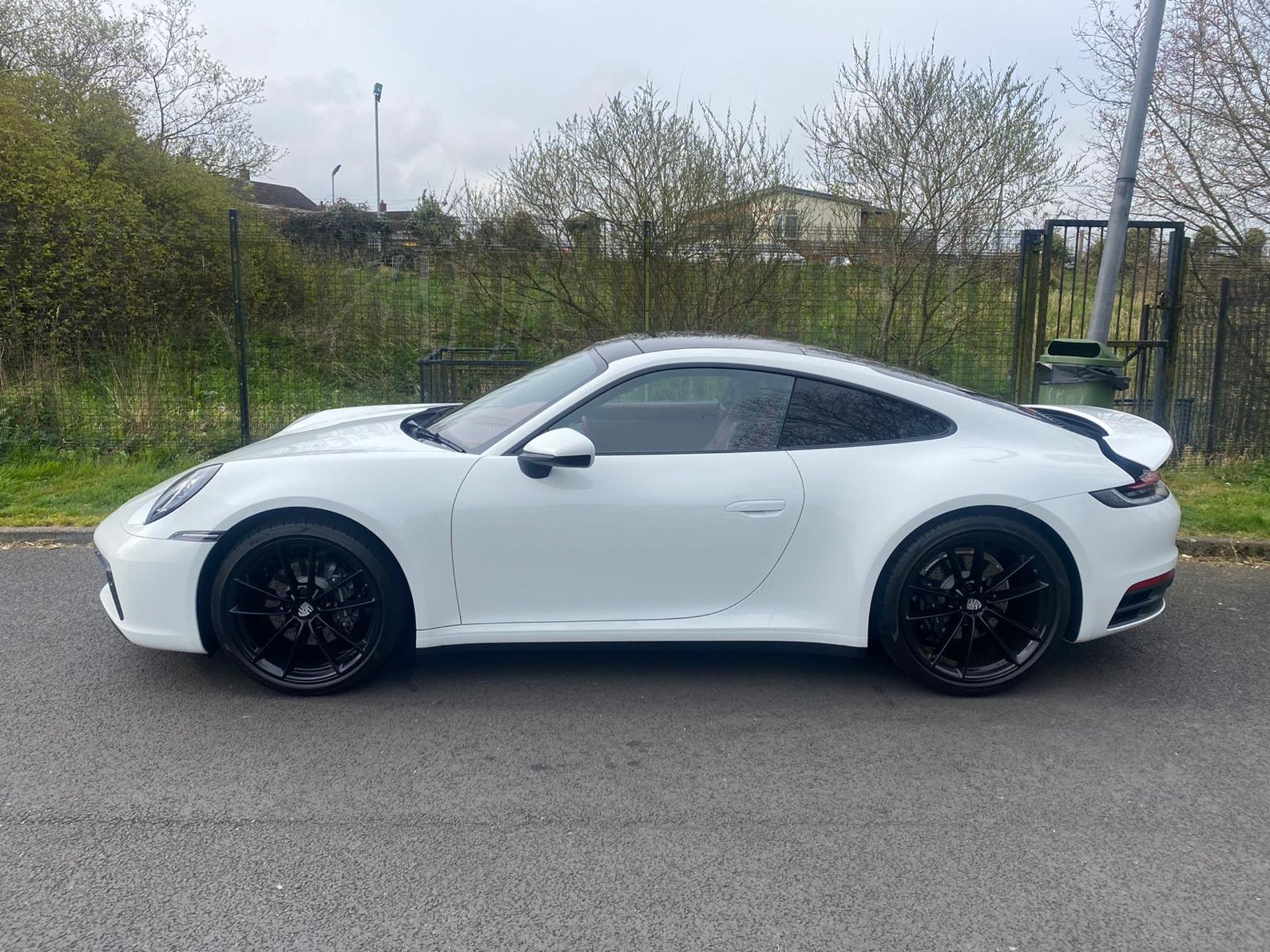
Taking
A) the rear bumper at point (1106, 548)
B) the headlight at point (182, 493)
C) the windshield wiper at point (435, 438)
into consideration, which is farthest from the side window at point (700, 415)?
the headlight at point (182, 493)

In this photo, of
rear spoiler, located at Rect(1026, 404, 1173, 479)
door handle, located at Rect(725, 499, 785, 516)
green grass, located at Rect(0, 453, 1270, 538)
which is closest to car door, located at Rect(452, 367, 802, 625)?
door handle, located at Rect(725, 499, 785, 516)

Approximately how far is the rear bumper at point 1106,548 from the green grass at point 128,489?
2781 millimetres

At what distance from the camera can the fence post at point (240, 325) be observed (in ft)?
28.4

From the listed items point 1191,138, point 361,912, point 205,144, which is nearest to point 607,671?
point 361,912

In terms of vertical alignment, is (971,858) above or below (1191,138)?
below

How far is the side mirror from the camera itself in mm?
3660

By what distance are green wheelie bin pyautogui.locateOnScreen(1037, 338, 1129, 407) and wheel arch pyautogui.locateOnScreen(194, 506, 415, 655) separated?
5.16m

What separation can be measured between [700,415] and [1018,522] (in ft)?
4.42

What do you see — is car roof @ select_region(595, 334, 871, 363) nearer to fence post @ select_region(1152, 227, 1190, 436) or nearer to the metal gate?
the metal gate

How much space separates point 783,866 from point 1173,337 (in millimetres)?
7721

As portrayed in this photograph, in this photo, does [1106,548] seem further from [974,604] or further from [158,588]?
[158,588]

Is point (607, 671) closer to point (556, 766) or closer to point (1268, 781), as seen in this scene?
point (556, 766)

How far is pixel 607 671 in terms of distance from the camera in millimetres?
4242

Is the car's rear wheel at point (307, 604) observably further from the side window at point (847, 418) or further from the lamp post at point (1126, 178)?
the lamp post at point (1126, 178)
